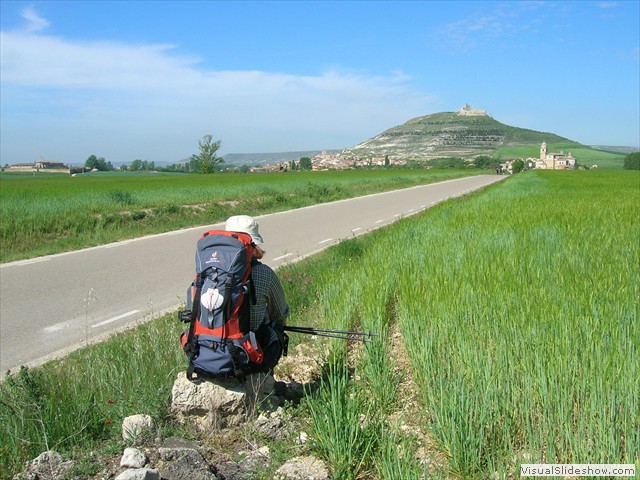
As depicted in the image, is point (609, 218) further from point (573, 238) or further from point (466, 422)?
point (466, 422)

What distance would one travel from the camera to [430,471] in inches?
120

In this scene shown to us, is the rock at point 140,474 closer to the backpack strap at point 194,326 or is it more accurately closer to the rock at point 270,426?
the backpack strap at point 194,326

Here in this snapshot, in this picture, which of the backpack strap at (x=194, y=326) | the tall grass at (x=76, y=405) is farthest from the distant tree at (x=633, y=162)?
the backpack strap at (x=194, y=326)

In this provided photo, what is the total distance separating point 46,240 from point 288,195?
663 inches

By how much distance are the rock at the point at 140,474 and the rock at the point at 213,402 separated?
76 cm

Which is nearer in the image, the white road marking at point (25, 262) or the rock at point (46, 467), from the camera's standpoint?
the rock at point (46, 467)

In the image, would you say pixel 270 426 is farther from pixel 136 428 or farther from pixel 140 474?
pixel 140 474

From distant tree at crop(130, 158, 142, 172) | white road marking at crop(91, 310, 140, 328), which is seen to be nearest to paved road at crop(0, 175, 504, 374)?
white road marking at crop(91, 310, 140, 328)

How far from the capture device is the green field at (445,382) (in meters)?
2.95

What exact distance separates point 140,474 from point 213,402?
88 cm

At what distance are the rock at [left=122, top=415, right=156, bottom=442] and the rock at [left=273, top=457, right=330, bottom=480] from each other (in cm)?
87

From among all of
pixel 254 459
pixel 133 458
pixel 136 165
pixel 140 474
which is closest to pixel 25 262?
pixel 133 458

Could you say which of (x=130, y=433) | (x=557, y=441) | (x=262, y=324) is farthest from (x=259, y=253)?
(x=557, y=441)

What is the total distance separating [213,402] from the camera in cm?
384
